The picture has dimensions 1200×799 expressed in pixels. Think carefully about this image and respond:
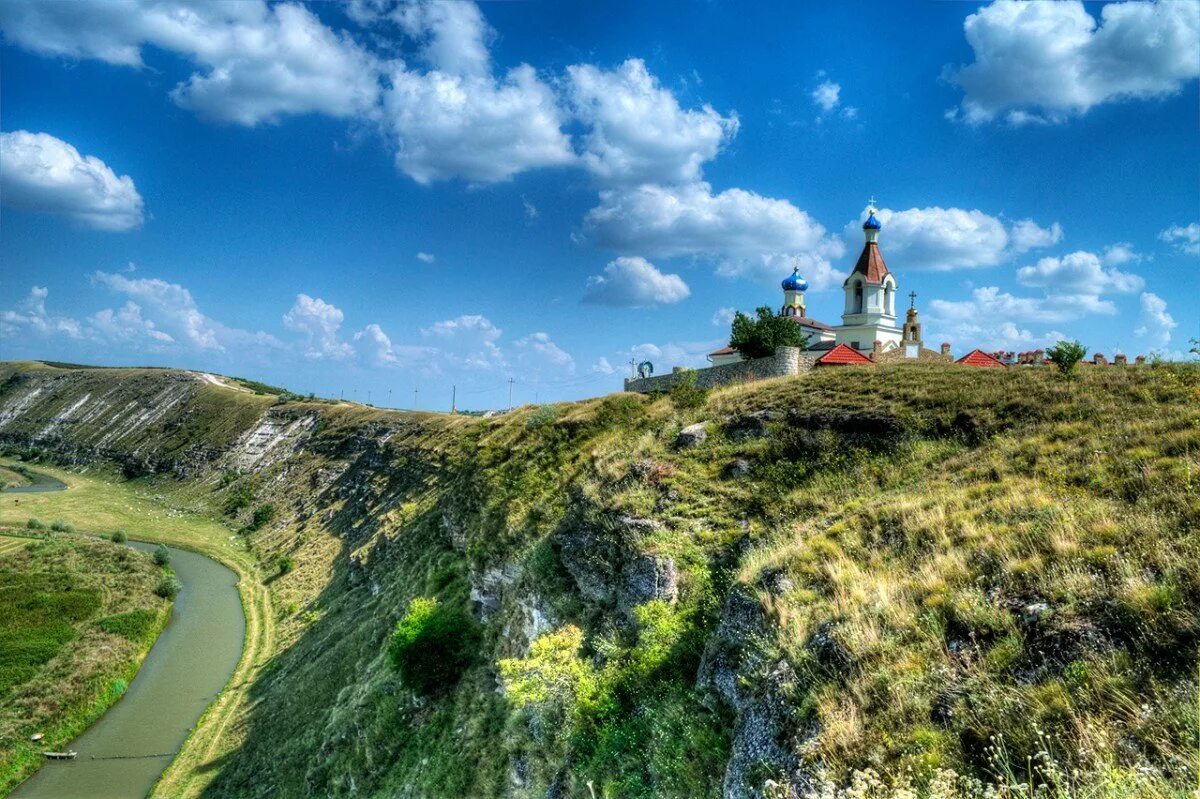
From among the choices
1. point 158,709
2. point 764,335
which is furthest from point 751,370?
point 158,709

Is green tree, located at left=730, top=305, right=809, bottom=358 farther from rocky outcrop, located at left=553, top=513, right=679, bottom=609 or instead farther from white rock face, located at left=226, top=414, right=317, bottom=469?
white rock face, located at left=226, top=414, right=317, bottom=469

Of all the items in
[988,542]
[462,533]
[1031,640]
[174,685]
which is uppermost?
[988,542]

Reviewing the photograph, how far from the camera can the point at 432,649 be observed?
27781 millimetres

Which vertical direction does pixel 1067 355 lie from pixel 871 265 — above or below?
below

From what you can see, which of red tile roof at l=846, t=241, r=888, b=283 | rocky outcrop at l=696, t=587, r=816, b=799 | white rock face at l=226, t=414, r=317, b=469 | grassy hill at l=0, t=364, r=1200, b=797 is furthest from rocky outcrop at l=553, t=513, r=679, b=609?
white rock face at l=226, t=414, r=317, b=469

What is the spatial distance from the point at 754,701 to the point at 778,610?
74.9 inches

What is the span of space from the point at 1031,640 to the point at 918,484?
9516 millimetres

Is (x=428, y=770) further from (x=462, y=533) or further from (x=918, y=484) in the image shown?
(x=918, y=484)

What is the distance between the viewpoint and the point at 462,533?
36719 mm

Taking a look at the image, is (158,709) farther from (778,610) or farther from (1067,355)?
(1067,355)

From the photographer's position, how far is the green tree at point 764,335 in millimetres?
52094

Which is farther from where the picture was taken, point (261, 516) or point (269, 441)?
point (269, 441)

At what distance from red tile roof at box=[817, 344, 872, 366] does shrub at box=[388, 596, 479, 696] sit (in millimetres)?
28310

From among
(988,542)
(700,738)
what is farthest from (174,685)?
(988,542)
